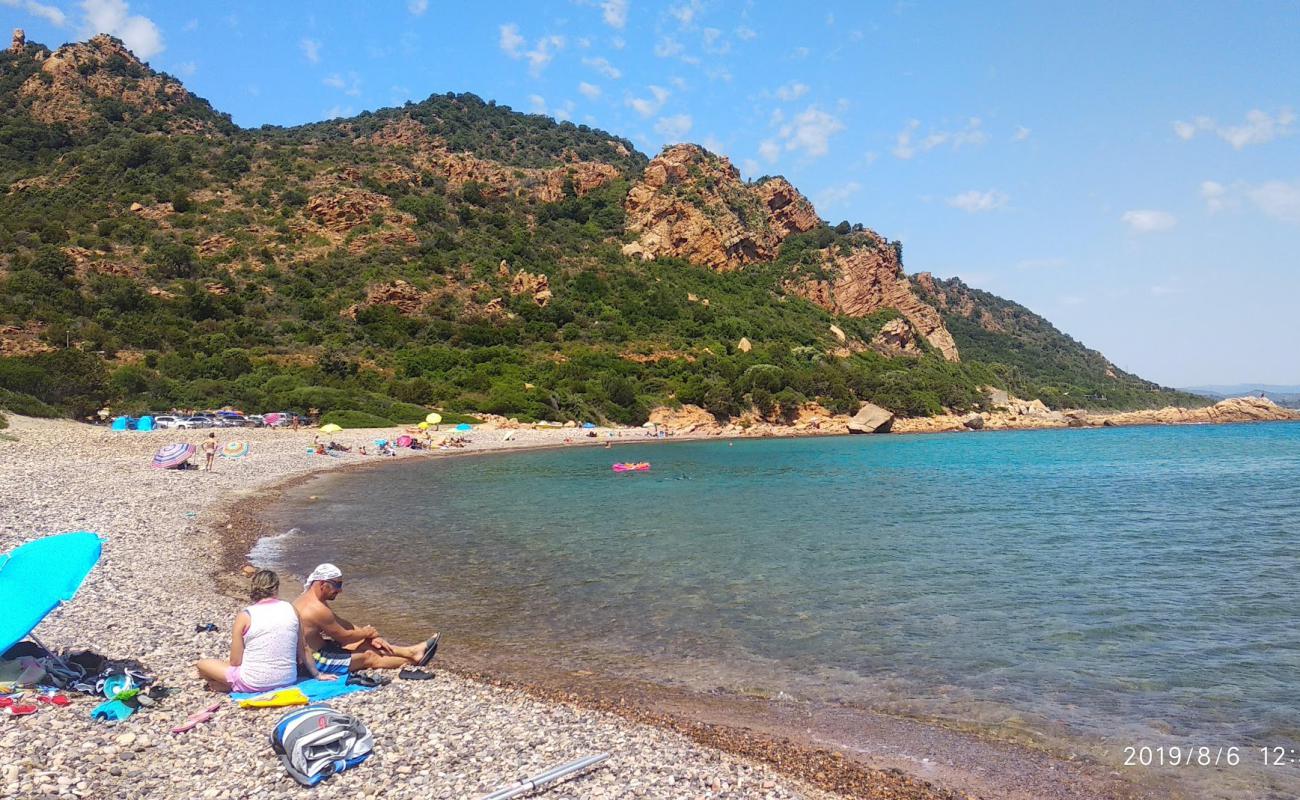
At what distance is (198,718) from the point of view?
19.6 feet

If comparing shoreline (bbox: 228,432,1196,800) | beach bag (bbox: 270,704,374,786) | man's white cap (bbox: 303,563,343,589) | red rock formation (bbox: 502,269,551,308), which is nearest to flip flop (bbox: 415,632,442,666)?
shoreline (bbox: 228,432,1196,800)

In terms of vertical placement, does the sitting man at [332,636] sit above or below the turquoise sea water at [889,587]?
above

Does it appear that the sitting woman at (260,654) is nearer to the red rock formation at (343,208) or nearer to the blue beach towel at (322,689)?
the blue beach towel at (322,689)

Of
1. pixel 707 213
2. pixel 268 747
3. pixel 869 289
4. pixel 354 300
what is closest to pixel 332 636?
pixel 268 747

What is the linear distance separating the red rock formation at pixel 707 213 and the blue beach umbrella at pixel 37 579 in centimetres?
8240

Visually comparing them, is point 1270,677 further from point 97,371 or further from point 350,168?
point 350,168

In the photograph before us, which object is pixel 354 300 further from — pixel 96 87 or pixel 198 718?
pixel 198 718

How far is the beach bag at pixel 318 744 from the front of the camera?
5160mm

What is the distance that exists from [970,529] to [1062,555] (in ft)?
10.9

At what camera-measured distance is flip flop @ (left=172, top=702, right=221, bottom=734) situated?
5.78 meters

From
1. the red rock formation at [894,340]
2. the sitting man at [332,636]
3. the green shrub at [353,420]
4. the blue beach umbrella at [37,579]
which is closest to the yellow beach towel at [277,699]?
the sitting man at [332,636]

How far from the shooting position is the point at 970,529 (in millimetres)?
17969

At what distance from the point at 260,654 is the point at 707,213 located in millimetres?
87614

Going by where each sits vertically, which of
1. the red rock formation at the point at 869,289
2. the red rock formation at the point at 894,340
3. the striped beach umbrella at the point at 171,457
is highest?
the red rock formation at the point at 869,289
